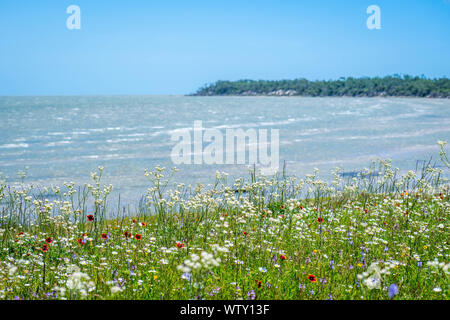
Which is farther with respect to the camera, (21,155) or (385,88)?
(385,88)

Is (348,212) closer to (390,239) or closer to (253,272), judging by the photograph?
(390,239)

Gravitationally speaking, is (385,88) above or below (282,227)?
above

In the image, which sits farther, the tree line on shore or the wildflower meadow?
the tree line on shore

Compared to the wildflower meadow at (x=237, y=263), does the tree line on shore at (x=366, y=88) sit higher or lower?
higher

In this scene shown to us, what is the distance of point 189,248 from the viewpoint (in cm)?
540

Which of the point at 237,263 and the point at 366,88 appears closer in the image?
the point at 237,263

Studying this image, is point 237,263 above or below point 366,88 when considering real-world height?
below

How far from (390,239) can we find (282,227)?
5.24 ft

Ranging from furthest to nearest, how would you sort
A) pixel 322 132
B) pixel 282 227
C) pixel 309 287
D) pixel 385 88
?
pixel 385 88, pixel 322 132, pixel 282 227, pixel 309 287

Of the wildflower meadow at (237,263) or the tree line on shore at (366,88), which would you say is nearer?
the wildflower meadow at (237,263)

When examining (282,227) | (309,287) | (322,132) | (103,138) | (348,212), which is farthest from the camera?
(322,132)

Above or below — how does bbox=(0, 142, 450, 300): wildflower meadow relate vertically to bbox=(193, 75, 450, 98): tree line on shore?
below
